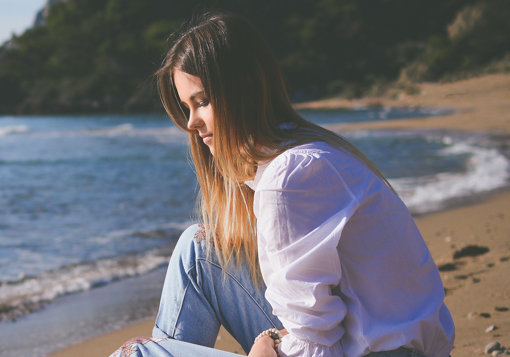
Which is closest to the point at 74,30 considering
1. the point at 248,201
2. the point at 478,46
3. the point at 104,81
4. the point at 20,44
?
the point at 20,44

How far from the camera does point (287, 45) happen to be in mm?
49344

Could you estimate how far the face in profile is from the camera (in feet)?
4.12

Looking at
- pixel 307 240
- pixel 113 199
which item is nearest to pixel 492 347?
pixel 307 240

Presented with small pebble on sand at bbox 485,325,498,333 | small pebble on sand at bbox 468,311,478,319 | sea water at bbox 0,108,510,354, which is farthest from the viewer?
sea water at bbox 0,108,510,354

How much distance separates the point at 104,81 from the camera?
4222 cm

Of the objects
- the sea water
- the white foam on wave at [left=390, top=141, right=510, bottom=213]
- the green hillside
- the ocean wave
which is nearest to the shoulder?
the sea water

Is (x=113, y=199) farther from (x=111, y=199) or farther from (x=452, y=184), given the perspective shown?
(x=452, y=184)

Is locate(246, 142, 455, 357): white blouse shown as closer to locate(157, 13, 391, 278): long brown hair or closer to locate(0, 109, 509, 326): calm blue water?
locate(157, 13, 391, 278): long brown hair

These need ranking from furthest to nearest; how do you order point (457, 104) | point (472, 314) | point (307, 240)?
point (457, 104)
point (472, 314)
point (307, 240)

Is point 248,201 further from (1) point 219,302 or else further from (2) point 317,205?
(2) point 317,205

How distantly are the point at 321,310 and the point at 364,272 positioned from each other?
0.13m

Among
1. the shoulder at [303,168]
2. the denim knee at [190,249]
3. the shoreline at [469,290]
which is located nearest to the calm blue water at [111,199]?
the denim knee at [190,249]

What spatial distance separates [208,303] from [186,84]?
63 cm

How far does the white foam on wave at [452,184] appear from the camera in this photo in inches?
218
